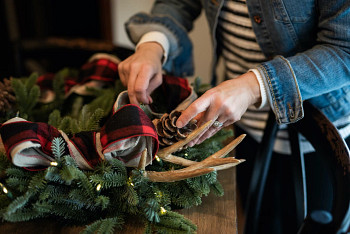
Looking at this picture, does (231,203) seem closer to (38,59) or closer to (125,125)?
(125,125)

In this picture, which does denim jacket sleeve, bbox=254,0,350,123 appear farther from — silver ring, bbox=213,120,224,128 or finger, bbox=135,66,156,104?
finger, bbox=135,66,156,104

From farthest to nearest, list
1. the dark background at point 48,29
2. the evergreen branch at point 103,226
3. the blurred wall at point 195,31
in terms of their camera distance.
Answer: the dark background at point 48,29, the blurred wall at point 195,31, the evergreen branch at point 103,226

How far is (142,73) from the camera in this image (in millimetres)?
650

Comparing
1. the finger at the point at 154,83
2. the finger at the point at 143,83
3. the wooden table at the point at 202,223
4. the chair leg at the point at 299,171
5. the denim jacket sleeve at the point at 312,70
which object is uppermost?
the denim jacket sleeve at the point at 312,70

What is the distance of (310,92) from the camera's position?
61 cm

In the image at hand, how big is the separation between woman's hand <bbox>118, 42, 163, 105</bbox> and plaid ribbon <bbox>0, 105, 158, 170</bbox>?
0.11m

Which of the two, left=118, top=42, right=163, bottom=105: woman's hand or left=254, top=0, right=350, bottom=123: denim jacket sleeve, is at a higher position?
left=254, top=0, right=350, bottom=123: denim jacket sleeve

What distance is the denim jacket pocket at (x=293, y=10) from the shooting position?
652 millimetres

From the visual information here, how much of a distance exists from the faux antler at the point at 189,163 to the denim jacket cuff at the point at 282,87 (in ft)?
0.38

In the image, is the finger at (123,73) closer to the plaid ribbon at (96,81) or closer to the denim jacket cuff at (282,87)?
the plaid ribbon at (96,81)

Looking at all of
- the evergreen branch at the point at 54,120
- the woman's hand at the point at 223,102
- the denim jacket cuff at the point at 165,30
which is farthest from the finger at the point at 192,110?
the denim jacket cuff at the point at 165,30

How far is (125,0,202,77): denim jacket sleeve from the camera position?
85 cm

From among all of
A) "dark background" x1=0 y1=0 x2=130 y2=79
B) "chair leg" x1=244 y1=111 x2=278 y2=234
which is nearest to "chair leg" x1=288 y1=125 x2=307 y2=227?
"chair leg" x1=244 y1=111 x2=278 y2=234

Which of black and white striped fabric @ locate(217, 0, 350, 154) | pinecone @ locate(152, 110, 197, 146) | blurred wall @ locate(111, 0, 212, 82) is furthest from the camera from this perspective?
blurred wall @ locate(111, 0, 212, 82)
